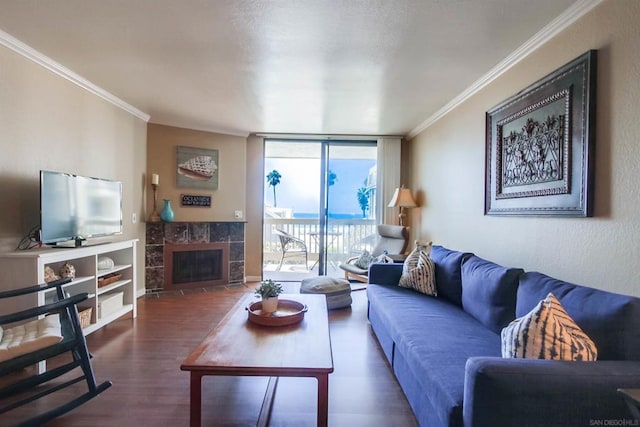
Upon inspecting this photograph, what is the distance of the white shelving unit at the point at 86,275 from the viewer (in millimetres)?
2100

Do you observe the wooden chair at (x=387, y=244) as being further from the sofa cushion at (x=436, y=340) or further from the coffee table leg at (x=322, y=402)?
the coffee table leg at (x=322, y=402)

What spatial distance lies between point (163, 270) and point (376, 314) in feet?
9.93

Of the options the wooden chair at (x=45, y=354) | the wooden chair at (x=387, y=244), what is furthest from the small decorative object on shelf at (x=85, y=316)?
the wooden chair at (x=387, y=244)

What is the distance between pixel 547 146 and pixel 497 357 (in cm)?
149

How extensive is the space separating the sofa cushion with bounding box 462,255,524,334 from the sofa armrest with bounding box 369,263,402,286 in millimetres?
820

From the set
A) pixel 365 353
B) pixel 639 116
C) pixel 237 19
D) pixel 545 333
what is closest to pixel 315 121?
pixel 237 19

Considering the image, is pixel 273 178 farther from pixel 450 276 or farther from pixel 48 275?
pixel 450 276

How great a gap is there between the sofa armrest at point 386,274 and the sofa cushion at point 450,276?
394mm

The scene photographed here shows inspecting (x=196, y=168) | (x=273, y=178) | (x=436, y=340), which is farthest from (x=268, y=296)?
(x=273, y=178)

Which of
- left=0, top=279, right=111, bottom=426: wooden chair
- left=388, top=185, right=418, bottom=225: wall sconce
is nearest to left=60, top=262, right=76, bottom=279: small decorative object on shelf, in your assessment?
left=0, top=279, right=111, bottom=426: wooden chair

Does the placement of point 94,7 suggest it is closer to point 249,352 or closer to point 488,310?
point 249,352

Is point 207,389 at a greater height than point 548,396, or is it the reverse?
point 548,396

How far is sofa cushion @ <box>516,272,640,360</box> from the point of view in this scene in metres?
1.26

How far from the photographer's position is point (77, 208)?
106 inches
